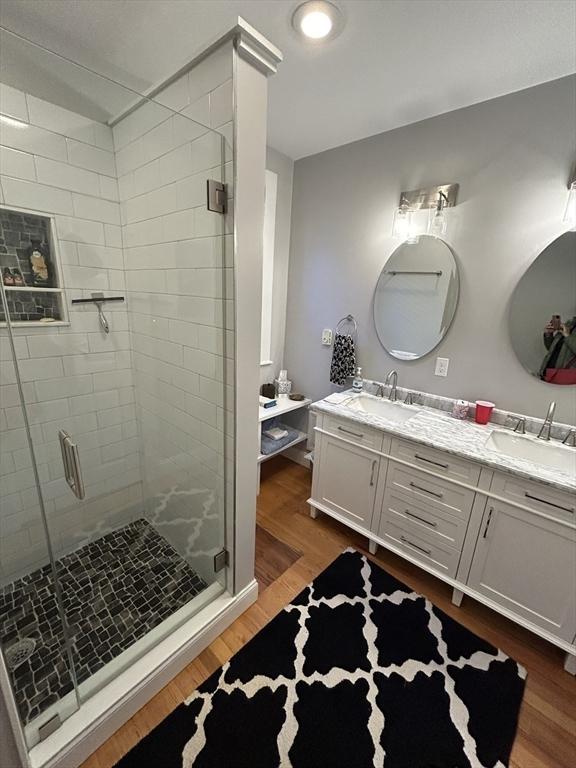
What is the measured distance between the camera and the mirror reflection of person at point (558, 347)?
1.62 meters

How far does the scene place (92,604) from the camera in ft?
5.13

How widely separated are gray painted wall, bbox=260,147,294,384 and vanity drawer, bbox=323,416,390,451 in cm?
97

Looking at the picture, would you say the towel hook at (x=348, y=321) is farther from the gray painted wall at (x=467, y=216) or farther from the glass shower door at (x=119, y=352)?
the glass shower door at (x=119, y=352)

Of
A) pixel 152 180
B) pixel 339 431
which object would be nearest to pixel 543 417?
pixel 339 431

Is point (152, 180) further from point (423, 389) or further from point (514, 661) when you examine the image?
point (514, 661)

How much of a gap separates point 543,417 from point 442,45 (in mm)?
1817

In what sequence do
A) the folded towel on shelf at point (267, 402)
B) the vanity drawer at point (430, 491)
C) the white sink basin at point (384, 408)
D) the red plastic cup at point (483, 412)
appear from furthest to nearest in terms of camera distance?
the folded towel on shelf at point (267, 402), the white sink basin at point (384, 408), the red plastic cup at point (483, 412), the vanity drawer at point (430, 491)

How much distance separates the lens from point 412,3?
1.16 metres

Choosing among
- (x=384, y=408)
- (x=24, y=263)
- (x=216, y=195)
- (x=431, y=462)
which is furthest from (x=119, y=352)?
(x=431, y=462)

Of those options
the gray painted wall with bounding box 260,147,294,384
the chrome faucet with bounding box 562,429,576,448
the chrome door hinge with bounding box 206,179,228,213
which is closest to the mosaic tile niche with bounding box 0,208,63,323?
the chrome door hinge with bounding box 206,179,228,213

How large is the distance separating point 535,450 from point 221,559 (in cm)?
172

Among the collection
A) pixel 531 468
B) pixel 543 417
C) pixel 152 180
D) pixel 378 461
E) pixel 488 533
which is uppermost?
pixel 152 180

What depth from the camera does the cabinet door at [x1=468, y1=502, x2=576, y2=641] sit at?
1345 millimetres

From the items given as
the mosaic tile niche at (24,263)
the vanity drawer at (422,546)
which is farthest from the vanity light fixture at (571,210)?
the mosaic tile niche at (24,263)
